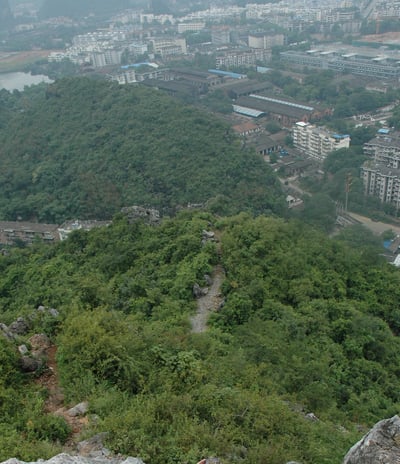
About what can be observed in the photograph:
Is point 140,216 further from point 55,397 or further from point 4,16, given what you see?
point 4,16

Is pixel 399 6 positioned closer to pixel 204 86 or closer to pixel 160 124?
pixel 204 86

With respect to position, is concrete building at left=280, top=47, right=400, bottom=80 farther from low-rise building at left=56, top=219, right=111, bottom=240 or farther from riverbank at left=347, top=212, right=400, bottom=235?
low-rise building at left=56, top=219, right=111, bottom=240

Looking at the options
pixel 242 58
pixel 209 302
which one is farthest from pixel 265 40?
pixel 209 302

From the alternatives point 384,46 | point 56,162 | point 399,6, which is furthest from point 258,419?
point 399,6

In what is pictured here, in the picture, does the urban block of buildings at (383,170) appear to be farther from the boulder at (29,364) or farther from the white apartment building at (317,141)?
the boulder at (29,364)

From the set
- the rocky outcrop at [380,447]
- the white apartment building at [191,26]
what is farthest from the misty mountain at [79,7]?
the rocky outcrop at [380,447]

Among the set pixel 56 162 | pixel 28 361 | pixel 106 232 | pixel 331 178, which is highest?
pixel 28 361
